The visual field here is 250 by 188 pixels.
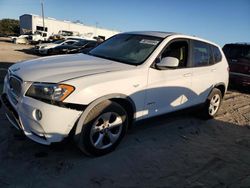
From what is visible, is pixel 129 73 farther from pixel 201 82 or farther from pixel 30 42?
pixel 30 42

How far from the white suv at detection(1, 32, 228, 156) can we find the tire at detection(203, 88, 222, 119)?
0.42 metres

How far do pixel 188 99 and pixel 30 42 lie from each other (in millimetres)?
36001

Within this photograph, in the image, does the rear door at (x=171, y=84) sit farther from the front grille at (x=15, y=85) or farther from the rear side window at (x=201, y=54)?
the front grille at (x=15, y=85)

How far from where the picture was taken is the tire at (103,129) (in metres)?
3.31

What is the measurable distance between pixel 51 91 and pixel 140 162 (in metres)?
1.58

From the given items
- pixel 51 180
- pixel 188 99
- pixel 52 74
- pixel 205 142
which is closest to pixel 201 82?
pixel 188 99

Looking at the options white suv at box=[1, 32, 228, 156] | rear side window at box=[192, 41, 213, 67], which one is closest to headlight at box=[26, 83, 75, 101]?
white suv at box=[1, 32, 228, 156]

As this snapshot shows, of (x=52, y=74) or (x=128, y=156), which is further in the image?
(x=128, y=156)

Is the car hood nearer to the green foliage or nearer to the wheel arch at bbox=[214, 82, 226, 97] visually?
the wheel arch at bbox=[214, 82, 226, 97]

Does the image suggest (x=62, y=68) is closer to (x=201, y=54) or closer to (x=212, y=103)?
(x=201, y=54)

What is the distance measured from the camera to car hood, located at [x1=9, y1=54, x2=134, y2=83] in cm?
325

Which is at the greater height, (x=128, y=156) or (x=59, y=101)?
(x=59, y=101)

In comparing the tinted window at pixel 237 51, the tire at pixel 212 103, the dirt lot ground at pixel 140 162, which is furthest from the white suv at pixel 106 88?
the tinted window at pixel 237 51

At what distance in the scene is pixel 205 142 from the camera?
4645 millimetres
